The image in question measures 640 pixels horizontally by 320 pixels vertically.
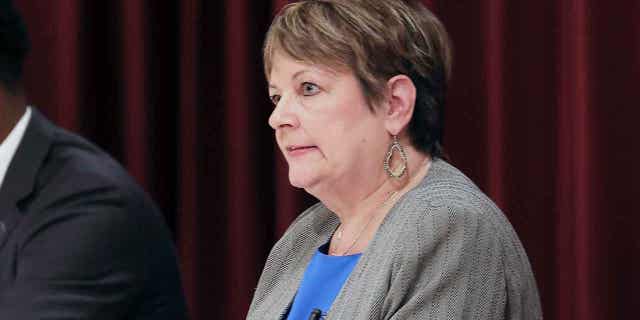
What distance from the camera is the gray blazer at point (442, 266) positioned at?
1.72 metres

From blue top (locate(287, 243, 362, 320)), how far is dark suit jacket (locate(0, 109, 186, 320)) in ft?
2.24

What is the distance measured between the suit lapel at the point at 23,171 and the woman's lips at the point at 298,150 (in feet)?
2.32

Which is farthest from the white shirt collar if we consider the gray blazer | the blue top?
the blue top

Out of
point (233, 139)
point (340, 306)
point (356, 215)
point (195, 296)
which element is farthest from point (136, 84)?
point (340, 306)

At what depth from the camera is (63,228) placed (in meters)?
1.26

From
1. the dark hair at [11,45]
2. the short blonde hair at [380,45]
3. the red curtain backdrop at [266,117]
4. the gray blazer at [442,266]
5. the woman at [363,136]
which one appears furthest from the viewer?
the red curtain backdrop at [266,117]

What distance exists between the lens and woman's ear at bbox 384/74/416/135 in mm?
1978

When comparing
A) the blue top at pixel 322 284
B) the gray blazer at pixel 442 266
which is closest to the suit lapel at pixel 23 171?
the gray blazer at pixel 442 266

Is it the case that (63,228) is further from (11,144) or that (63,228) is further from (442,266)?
(442,266)

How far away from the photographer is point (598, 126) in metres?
2.56

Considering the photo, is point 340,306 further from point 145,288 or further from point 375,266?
point 145,288

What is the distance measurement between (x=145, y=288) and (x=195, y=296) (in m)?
1.79

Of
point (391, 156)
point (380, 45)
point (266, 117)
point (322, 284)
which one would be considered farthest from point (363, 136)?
point (266, 117)

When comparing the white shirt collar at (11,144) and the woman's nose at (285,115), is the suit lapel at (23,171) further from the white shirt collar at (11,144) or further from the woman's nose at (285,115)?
the woman's nose at (285,115)
